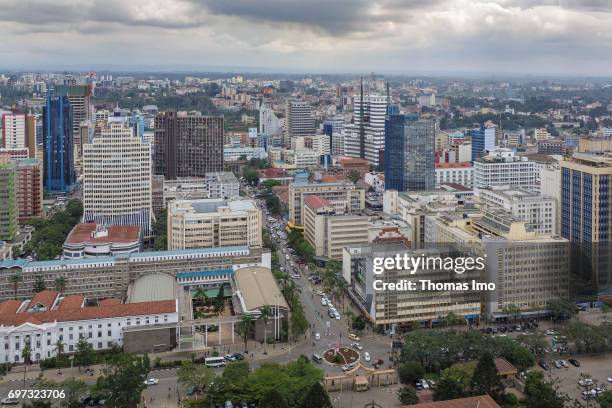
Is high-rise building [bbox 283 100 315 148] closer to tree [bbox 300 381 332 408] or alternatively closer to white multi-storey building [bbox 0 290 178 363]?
white multi-storey building [bbox 0 290 178 363]

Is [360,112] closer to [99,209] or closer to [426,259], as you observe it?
[99,209]

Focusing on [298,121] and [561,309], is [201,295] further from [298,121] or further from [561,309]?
[298,121]

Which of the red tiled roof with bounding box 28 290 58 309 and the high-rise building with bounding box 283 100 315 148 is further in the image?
the high-rise building with bounding box 283 100 315 148

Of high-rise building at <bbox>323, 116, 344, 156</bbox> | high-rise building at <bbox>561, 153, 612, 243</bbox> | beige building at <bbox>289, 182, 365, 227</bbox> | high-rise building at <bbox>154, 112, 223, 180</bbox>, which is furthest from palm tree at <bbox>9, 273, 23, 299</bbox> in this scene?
high-rise building at <bbox>323, 116, 344, 156</bbox>

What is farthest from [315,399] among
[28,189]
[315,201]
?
[28,189]

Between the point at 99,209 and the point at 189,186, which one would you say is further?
the point at 189,186

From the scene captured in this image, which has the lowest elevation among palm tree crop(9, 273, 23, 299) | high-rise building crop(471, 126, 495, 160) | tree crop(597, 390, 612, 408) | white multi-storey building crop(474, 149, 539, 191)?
tree crop(597, 390, 612, 408)

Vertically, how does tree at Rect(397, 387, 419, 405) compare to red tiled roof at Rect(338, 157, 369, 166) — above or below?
→ below

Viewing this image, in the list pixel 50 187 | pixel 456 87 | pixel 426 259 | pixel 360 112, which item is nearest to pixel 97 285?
pixel 426 259
